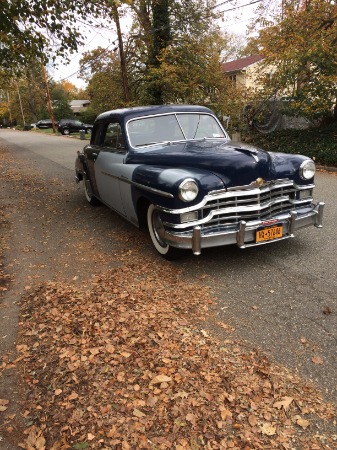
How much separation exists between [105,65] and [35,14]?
12.6 meters

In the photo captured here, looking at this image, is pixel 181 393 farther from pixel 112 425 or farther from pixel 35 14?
pixel 35 14

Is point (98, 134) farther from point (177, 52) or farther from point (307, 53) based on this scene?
point (177, 52)

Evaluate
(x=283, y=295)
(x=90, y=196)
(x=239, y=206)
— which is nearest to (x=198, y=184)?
(x=239, y=206)

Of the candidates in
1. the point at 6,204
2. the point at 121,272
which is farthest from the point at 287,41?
the point at 121,272

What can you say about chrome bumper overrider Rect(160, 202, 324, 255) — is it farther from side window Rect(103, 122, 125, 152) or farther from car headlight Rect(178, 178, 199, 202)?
side window Rect(103, 122, 125, 152)

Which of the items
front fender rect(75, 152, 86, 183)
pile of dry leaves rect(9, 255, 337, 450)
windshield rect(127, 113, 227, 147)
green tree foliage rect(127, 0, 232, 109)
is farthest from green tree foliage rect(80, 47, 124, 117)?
pile of dry leaves rect(9, 255, 337, 450)

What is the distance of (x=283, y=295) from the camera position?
3.49 m

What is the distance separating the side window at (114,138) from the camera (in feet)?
16.7

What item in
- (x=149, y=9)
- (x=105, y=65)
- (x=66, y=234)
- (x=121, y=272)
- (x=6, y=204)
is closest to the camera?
(x=121, y=272)

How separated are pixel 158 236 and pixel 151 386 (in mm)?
2265

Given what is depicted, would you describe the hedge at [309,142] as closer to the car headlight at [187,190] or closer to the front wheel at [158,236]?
the front wheel at [158,236]

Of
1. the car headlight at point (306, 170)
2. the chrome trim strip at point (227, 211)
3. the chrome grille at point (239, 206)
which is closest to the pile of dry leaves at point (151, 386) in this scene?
the chrome trim strip at point (227, 211)

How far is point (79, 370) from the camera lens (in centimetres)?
259

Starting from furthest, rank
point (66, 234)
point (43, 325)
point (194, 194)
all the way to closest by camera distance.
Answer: point (66, 234) → point (194, 194) → point (43, 325)
